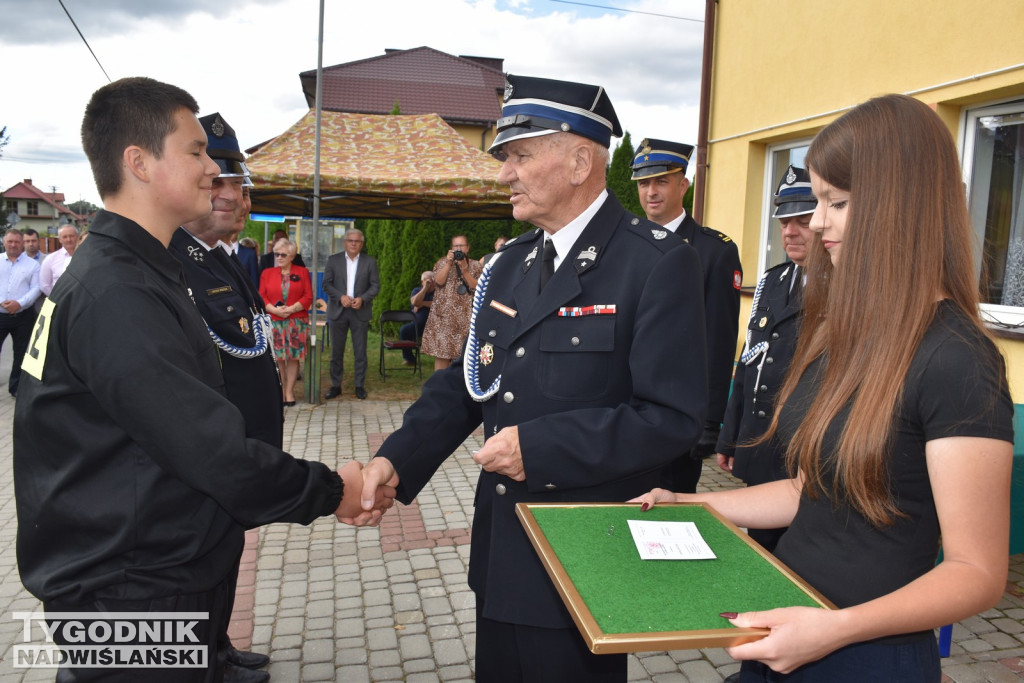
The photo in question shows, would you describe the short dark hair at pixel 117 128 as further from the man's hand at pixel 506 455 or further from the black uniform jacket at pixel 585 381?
the man's hand at pixel 506 455

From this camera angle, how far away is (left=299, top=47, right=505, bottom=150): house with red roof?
32906 millimetres

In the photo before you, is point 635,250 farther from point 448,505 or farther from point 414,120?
point 414,120

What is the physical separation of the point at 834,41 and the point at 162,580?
722cm

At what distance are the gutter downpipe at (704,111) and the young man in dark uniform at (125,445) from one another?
7.63 m

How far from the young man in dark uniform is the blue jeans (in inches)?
53.3

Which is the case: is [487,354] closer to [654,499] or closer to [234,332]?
[654,499]

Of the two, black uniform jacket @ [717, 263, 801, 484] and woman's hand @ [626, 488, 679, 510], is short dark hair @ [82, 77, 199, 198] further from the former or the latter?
black uniform jacket @ [717, 263, 801, 484]

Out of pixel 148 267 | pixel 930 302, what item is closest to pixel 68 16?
pixel 148 267

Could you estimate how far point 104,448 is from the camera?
1.72m

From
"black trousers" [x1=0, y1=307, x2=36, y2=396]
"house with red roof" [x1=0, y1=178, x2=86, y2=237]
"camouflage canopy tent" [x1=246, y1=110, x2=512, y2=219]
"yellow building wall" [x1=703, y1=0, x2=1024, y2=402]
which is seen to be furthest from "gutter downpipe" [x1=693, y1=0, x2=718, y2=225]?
"house with red roof" [x1=0, y1=178, x2=86, y2=237]

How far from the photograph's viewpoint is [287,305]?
30.9 ft

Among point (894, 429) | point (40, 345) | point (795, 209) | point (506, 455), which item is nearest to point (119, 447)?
point (40, 345)

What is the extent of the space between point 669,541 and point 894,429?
0.48 meters

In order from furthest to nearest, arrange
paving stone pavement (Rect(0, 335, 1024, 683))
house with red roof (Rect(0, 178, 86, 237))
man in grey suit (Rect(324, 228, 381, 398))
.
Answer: house with red roof (Rect(0, 178, 86, 237)), man in grey suit (Rect(324, 228, 381, 398)), paving stone pavement (Rect(0, 335, 1024, 683))
